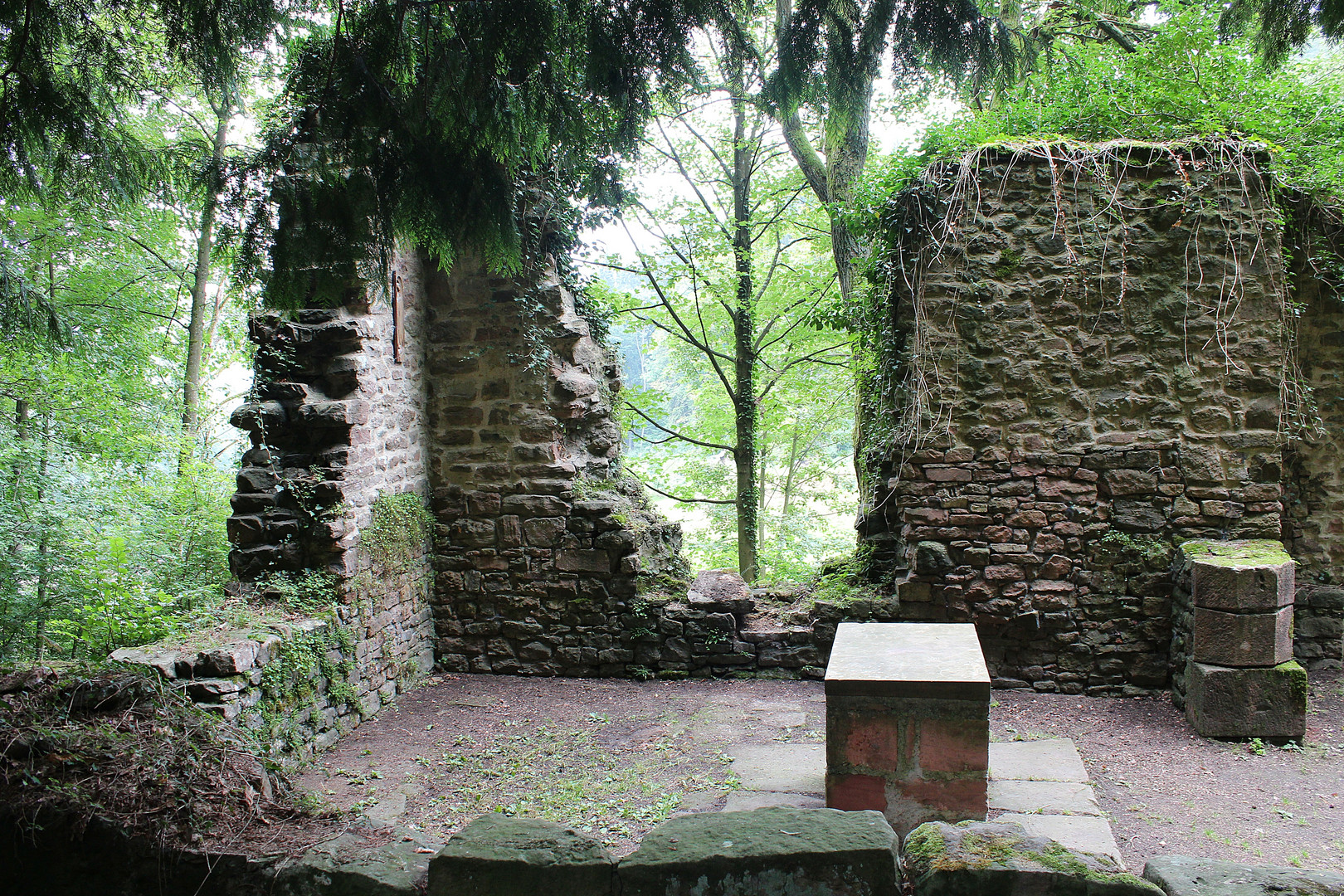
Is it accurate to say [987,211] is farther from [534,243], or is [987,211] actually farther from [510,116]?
[510,116]

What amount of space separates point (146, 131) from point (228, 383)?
444 cm

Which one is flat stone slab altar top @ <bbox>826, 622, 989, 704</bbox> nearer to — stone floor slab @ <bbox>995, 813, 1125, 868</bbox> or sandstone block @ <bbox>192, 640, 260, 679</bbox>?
stone floor slab @ <bbox>995, 813, 1125, 868</bbox>

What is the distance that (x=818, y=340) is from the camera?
36.1 ft

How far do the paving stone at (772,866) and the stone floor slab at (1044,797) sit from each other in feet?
6.18

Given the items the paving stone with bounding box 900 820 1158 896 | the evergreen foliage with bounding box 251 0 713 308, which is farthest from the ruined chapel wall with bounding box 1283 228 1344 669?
the evergreen foliage with bounding box 251 0 713 308

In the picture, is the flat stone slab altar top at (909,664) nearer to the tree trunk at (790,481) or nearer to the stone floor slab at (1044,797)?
the stone floor slab at (1044,797)

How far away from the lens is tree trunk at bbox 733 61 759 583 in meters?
10.1

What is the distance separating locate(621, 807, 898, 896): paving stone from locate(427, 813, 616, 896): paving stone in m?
0.08

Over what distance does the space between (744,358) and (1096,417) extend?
18.1ft

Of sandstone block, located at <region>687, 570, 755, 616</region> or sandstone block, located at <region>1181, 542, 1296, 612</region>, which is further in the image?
sandstone block, located at <region>687, 570, 755, 616</region>

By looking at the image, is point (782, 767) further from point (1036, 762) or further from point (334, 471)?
point (334, 471)

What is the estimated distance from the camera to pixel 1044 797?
3740mm

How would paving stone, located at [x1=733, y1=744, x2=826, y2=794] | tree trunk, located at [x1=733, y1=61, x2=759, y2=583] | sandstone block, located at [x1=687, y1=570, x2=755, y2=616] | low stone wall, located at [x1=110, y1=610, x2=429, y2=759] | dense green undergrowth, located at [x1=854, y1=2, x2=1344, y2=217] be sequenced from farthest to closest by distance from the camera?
tree trunk, located at [x1=733, y1=61, x2=759, y2=583] → sandstone block, located at [x1=687, y1=570, x2=755, y2=616] → dense green undergrowth, located at [x1=854, y1=2, x2=1344, y2=217] → paving stone, located at [x1=733, y1=744, x2=826, y2=794] → low stone wall, located at [x1=110, y1=610, x2=429, y2=759]

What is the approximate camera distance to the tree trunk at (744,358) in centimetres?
1006
